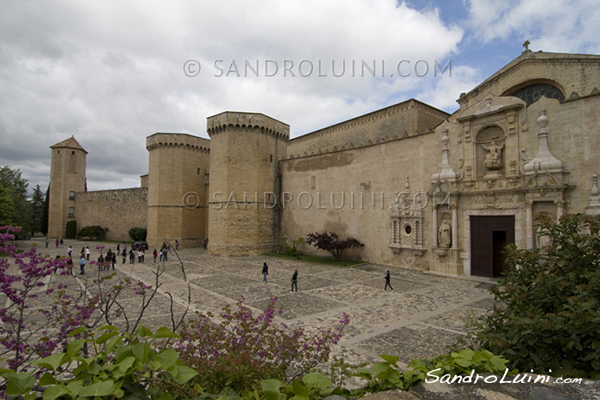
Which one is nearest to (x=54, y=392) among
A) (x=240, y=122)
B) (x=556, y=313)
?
(x=556, y=313)

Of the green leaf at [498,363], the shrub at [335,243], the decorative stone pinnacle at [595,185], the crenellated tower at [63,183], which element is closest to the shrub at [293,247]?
the shrub at [335,243]

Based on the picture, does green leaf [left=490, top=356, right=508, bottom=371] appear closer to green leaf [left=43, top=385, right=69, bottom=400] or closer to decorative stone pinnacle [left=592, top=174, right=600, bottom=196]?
green leaf [left=43, top=385, right=69, bottom=400]

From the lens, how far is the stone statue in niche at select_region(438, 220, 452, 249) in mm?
16750

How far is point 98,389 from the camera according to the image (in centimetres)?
155

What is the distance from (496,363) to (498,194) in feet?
50.3

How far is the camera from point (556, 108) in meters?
14.2

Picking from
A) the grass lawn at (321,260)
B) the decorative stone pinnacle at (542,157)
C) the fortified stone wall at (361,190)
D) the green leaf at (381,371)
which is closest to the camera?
the green leaf at (381,371)

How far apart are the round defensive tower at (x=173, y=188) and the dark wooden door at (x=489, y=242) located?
25.1 m

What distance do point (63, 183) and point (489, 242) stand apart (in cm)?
4777

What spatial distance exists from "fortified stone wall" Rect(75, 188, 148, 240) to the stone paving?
1909 cm

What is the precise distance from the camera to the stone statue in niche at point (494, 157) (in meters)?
15.5

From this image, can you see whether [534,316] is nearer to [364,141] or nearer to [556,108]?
[556,108]

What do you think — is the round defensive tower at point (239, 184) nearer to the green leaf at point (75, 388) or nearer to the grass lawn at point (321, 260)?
the grass lawn at point (321, 260)

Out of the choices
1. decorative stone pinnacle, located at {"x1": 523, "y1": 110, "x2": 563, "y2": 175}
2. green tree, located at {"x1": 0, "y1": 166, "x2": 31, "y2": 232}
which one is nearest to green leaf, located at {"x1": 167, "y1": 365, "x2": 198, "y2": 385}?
decorative stone pinnacle, located at {"x1": 523, "y1": 110, "x2": 563, "y2": 175}
